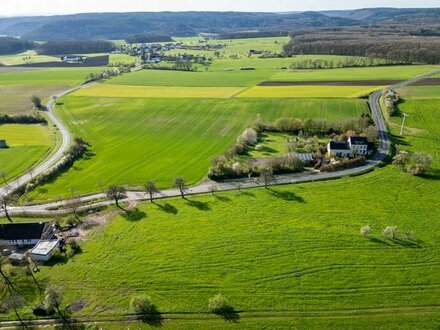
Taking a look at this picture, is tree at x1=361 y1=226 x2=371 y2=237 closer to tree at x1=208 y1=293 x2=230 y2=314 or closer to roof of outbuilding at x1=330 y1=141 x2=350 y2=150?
tree at x1=208 y1=293 x2=230 y2=314

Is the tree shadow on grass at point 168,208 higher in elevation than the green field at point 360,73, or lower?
lower

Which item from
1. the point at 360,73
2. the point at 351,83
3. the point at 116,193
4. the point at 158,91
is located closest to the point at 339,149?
the point at 116,193

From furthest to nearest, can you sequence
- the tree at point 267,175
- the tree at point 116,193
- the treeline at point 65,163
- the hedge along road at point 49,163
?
the treeline at point 65,163
the hedge along road at point 49,163
the tree at point 267,175
the tree at point 116,193

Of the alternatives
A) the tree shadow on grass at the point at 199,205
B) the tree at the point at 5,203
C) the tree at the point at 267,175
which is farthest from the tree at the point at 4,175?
the tree at the point at 267,175

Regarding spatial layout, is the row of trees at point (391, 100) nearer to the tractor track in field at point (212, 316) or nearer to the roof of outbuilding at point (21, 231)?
the tractor track in field at point (212, 316)

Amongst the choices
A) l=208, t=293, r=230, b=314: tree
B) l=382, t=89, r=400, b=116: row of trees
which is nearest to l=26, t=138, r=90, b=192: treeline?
l=208, t=293, r=230, b=314: tree

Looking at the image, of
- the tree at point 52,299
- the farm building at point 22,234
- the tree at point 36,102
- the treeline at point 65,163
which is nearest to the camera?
the tree at point 52,299
